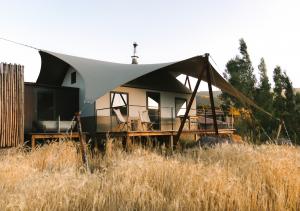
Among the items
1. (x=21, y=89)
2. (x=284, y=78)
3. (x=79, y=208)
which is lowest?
(x=79, y=208)

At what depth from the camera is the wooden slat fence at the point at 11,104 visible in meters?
9.98

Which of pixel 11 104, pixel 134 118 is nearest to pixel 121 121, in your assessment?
pixel 134 118

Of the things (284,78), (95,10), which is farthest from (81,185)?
(284,78)

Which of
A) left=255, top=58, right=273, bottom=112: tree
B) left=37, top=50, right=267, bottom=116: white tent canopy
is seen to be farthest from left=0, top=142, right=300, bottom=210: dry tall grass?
left=255, top=58, right=273, bottom=112: tree

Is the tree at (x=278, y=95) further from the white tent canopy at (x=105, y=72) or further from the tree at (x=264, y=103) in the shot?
the white tent canopy at (x=105, y=72)

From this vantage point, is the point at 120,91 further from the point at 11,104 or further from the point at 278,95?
the point at 278,95

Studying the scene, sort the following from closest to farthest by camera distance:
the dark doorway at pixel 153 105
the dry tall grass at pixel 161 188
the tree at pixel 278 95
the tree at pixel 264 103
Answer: the dry tall grass at pixel 161 188 → the dark doorway at pixel 153 105 → the tree at pixel 264 103 → the tree at pixel 278 95

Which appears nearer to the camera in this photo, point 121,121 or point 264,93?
point 121,121

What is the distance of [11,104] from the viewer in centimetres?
1024

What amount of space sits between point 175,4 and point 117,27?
2236 millimetres

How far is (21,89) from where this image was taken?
34.3 feet

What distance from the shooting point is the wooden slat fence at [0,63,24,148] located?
998 centimetres

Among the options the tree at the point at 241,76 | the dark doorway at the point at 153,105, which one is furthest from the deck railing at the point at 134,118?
the tree at the point at 241,76

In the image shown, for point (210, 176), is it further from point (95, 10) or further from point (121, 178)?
point (95, 10)
